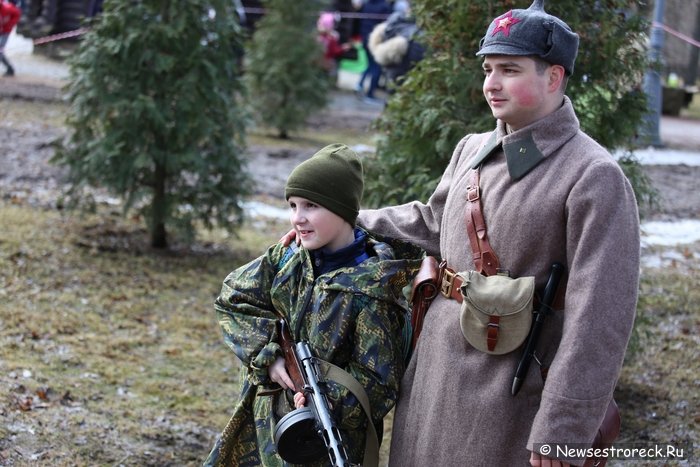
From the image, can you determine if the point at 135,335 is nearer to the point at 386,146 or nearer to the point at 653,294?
the point at 386,146

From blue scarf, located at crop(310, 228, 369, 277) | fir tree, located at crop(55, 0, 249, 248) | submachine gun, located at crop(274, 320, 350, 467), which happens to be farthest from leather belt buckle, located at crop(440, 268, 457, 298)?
fir tree, located at crop(55, 0, 249, 248)

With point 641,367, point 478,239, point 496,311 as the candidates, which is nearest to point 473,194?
point 478,239

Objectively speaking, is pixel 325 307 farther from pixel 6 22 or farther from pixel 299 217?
pixel 6 22

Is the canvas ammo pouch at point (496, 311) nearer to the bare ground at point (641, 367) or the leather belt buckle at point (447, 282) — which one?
the leather belt buckle at point (447, 282)

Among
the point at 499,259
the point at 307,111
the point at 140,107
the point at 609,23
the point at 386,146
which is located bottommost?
A: the point at 307,111

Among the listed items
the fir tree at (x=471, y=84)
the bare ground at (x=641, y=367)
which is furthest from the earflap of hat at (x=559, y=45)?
the bare ground at (x=641, y=367)

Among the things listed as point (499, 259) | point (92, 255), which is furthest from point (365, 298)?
point (92, 255)

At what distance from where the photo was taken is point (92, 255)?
302 inches

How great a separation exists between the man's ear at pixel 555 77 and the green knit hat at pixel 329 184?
648 mm

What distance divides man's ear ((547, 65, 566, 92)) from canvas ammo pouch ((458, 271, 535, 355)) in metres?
0.53

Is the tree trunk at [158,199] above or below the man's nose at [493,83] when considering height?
below

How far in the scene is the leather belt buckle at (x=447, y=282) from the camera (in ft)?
8.87

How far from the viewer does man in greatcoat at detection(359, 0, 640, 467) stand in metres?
2.36

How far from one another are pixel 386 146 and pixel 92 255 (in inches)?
139
